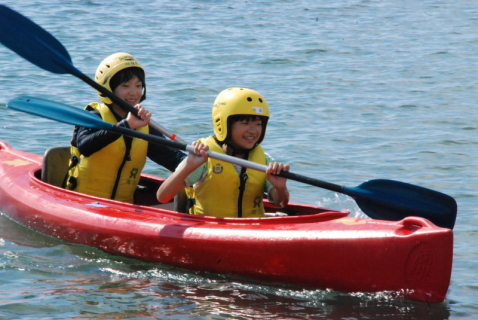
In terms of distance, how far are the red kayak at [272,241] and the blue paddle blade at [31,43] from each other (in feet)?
2.98

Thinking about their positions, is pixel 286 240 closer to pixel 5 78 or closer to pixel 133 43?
pixel 5 78

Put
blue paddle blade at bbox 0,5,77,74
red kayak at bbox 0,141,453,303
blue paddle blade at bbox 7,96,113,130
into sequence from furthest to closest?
blue paddle blade at bbox 0,5,77,74
blue paddle blade at bbox 7,96,113,130
red kayak at bbox 0,141,453,303

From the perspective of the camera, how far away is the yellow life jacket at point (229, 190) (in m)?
5.10

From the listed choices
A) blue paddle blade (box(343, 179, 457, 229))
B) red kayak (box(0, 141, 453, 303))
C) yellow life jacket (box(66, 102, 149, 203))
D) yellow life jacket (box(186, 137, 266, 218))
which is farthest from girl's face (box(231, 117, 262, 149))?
yellow life jacket (box(66, 102, 149, 203))

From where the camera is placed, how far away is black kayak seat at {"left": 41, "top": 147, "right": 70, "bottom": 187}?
19.9 feet

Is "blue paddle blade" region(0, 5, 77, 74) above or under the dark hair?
above

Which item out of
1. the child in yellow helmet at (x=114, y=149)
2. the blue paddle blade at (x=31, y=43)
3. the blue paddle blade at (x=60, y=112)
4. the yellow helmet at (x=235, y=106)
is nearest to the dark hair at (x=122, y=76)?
the child in yellow helmet at (x=114, y=149)

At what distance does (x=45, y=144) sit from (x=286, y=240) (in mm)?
4701

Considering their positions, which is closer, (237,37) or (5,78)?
(5,78)

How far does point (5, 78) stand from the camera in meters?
11.5

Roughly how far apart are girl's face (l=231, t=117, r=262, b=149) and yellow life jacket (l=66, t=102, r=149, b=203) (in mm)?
976

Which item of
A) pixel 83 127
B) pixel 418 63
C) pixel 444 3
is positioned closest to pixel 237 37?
pixel 418 63

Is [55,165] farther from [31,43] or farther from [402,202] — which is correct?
[402,202]

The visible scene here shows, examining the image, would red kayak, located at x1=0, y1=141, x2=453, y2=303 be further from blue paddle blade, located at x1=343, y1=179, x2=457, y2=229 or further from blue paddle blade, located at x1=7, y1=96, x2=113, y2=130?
blue paddle blade, located at x1=7, y1=96, x2=113, y2=130
